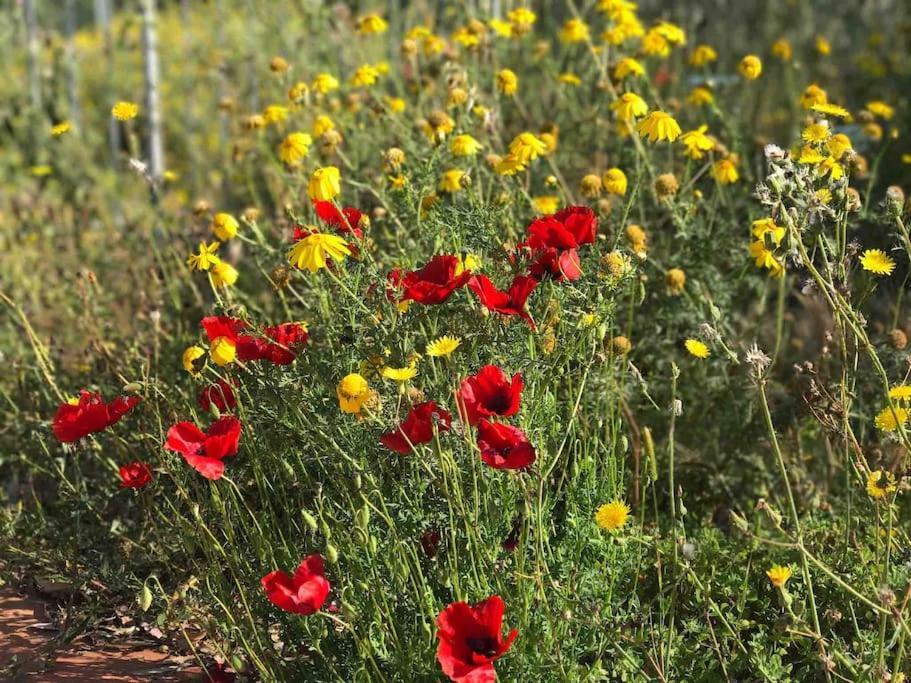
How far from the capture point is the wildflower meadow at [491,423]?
6.66ft

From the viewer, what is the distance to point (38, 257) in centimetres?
458

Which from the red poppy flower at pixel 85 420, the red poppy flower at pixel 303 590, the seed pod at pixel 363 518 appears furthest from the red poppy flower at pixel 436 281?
the red poppy flower at pixel 85 420

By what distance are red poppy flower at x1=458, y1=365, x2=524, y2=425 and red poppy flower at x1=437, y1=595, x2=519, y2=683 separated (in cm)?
31

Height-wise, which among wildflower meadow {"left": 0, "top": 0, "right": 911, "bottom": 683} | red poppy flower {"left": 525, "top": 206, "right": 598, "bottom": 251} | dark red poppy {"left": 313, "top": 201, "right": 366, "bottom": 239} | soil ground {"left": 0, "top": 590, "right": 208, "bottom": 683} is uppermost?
red poppy flower {"left": 525, "top": 206, "right": 598, "bottom": 251}

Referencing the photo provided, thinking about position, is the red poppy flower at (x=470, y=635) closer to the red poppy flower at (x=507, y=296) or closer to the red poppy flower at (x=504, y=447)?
the red poppy flower at (x=504, y=447)

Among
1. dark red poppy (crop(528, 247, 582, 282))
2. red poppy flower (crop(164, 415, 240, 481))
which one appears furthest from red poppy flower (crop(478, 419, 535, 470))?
red poppy flower (crop(164, 415, 240, 481))

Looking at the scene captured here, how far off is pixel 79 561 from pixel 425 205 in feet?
3.96

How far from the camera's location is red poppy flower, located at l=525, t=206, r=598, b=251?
2.07 m

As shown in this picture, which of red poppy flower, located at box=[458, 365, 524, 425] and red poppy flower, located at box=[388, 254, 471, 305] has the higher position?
red poppy flower, located at box=[388, 254, 471, 305]

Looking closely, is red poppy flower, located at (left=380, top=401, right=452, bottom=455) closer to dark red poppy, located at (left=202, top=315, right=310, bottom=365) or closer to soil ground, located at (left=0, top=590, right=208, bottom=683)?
dark red poppy, located at (left=202, top=315, right=310, bottom=365)

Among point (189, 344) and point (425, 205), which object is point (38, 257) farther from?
point (425, 205)

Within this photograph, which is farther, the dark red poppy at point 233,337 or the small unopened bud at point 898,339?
the small unopened bud at point 898,339

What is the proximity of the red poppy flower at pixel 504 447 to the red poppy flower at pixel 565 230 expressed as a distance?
38cm

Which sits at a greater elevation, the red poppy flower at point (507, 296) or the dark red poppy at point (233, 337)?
the red poppy flower at point (507, 296)
